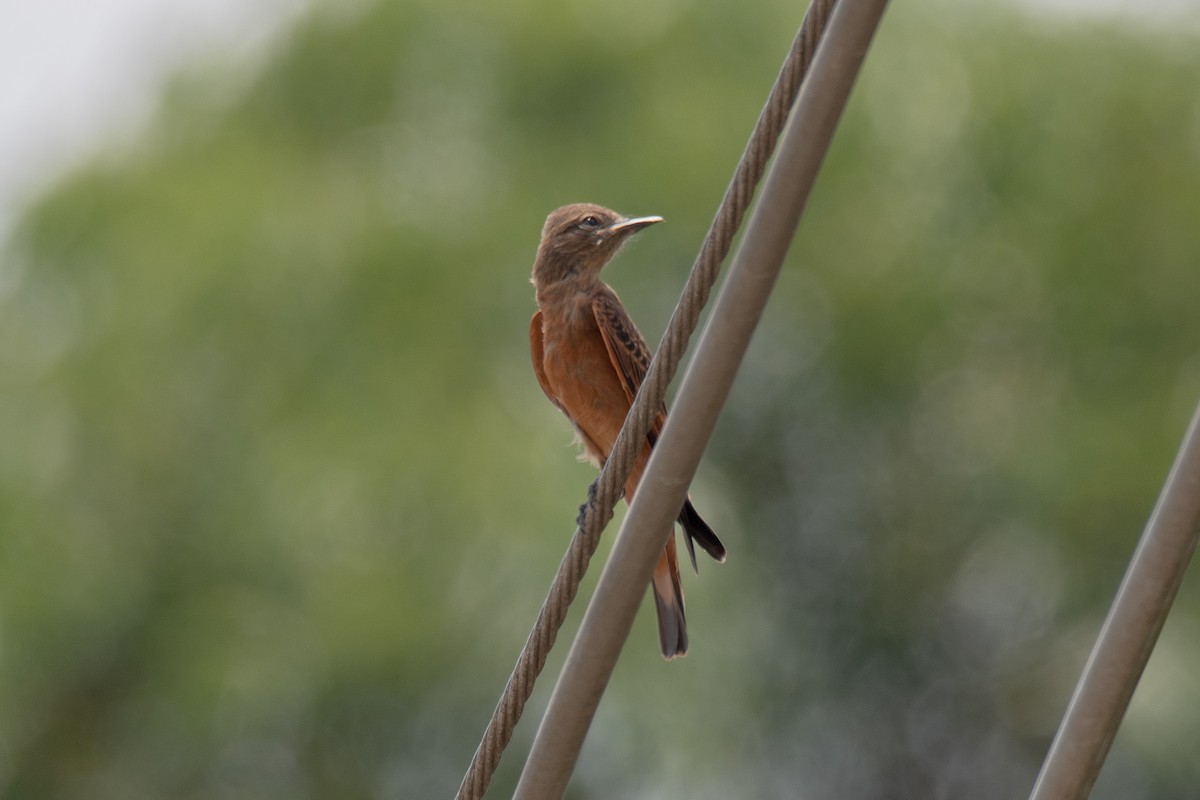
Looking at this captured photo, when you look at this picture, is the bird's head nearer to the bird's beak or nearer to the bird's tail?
the bird's beak

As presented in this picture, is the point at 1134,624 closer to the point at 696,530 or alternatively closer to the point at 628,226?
the point at 696,530

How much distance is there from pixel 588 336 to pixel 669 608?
1.20m

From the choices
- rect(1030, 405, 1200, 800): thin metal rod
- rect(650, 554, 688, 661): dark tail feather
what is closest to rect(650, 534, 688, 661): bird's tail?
rect(650, 554, 688, 661): dark tail feather

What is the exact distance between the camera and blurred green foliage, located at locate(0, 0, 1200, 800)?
41.2 ft

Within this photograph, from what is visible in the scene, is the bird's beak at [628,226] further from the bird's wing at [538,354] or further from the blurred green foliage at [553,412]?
the blurred green foliage at [553,412]

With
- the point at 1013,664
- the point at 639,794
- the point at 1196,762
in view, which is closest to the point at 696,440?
the point at 639,794

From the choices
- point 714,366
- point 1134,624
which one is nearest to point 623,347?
point 714,366

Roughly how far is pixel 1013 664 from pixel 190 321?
9005mm

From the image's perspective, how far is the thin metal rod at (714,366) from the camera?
8.18 ft

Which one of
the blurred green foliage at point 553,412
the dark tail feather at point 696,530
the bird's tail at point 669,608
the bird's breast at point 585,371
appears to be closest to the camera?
the dark tail feather at point 696,530

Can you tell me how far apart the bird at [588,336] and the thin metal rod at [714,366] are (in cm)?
263

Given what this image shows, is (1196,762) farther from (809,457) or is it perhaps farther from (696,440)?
(696,440)

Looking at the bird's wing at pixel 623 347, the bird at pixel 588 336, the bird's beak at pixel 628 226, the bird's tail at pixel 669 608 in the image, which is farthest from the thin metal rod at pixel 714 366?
the bird's beak at pixel 628 226

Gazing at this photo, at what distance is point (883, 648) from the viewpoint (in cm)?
1494
